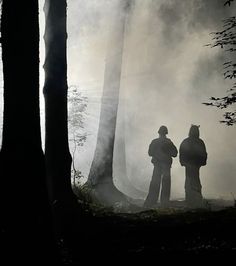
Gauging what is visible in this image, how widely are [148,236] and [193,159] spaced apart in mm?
6680

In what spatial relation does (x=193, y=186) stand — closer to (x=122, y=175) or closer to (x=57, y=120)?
(x=57, y=120)

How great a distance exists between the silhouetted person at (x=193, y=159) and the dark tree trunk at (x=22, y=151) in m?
8.77

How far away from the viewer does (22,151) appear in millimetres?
6324

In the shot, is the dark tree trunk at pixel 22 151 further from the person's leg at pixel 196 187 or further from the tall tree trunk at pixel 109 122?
the person's leg at pixel 196 187

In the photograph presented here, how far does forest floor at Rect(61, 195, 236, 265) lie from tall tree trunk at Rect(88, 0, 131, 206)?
4401 mm

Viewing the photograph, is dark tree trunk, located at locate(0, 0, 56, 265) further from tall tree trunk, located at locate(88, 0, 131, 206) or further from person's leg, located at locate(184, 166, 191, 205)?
person's leg, located at locate(184, 166, 191, 205)

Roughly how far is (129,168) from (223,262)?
27.9 metres

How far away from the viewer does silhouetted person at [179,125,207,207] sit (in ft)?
47.5

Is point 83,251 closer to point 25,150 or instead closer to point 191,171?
point 25,150

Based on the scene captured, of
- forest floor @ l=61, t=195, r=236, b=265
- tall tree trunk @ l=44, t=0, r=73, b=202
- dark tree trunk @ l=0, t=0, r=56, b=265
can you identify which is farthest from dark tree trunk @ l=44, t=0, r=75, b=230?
dark tree trunk @ l=0, t=0, r=56, b=265

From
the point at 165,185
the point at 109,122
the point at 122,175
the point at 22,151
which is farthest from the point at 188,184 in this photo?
the point at 22,151

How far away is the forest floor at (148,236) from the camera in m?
7.03

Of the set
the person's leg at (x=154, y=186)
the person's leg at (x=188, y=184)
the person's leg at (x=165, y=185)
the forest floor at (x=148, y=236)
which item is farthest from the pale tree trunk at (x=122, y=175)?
the forest floor at (x=148, y=236)

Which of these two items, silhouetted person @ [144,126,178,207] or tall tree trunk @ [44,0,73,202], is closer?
tall tree trunk @ [44,0,73,202]
